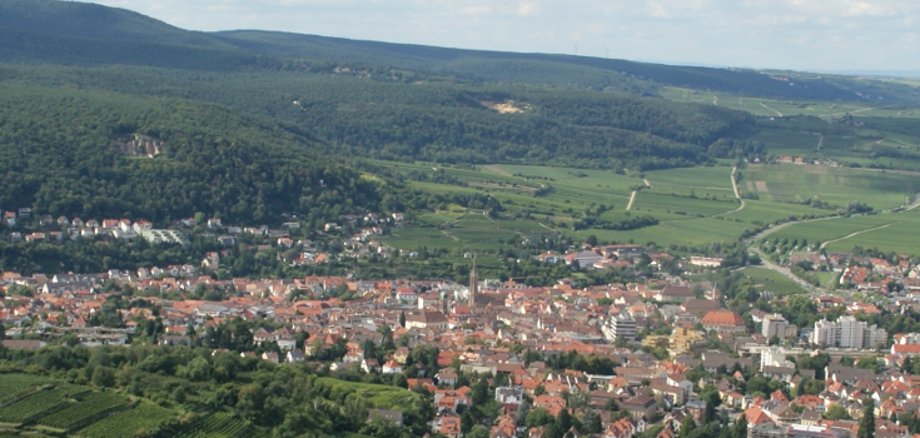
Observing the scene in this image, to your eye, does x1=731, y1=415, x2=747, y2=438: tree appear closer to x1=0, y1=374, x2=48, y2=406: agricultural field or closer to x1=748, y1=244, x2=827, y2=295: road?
x1=0, y1=374, x2=48, y2=406: agricultural field

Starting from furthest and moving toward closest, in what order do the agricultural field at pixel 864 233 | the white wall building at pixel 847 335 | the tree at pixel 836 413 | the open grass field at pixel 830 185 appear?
1. the open grass field at pixel 830 185
2. the agricultural field at pixel 864 233
3. the white wall building at pixel 847 335
4. the tree at pixel 836 413

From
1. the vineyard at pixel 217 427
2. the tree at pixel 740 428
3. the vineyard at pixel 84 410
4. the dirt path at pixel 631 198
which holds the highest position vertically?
the vineyard at pixel 84 410

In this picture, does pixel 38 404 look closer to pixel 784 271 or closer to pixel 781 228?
pixel 784 271

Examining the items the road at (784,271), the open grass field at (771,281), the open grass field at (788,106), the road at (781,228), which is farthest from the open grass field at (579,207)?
the open grass field at (788,106)

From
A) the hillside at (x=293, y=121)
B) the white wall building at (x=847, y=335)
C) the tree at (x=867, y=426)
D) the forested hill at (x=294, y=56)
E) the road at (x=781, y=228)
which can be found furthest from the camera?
the forested hill at (x=294, y=56)

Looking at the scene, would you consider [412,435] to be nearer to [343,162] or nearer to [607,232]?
[607,232]

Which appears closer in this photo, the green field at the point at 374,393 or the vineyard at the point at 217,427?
the vineyard at the point at 217,427

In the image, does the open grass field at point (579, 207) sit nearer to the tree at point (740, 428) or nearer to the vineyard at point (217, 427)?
the tree at point (740, 428)

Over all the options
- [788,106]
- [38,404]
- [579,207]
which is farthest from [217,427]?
[788,106]

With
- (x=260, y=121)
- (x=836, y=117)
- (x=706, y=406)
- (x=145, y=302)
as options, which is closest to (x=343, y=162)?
(x=260, y=121)
